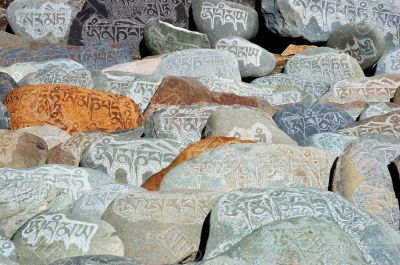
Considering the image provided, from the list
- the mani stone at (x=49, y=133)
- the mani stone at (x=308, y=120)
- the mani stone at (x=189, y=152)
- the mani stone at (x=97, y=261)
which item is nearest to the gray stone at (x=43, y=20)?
the mani stone at (x=49, y=133)

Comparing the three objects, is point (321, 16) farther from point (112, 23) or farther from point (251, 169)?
point (251, 169)

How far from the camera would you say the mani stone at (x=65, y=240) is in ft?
20.9

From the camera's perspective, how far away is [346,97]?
11.1m

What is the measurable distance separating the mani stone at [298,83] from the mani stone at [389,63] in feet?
2.99

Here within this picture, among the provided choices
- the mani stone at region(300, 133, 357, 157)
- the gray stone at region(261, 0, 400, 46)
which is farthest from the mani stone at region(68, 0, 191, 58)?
the mani stone at region(300, 133, 357, 157)

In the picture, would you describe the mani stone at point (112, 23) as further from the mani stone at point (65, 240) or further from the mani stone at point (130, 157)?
the mani stone at point (65, 240)

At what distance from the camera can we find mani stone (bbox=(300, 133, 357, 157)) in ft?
27.2

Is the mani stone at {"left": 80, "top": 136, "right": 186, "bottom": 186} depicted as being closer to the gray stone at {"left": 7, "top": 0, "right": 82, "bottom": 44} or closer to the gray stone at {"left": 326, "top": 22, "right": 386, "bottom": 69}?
the gray stone at {"left": 326, "top": 22, "right": 386, "bottom": 69}

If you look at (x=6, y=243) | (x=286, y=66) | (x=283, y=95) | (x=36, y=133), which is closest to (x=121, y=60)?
(x=286, y=66)

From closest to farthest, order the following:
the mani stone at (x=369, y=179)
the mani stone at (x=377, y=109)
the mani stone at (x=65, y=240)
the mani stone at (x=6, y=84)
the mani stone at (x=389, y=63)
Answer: the mani stone at (x=65, y=240), the mani stone at (x=369, y=179), the mani stone at (x=377, y=109), the mani stone at (x=6, y=84), the mani stone at (x=389, y=63)

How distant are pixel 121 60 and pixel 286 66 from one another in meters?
1.95

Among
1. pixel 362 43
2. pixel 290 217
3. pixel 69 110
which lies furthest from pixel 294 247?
pixel 362 43

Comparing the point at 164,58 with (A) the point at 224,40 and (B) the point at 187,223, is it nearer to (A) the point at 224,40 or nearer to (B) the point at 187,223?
(A) the point at 224,40

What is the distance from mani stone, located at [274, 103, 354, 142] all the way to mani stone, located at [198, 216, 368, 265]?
3.84 metres
